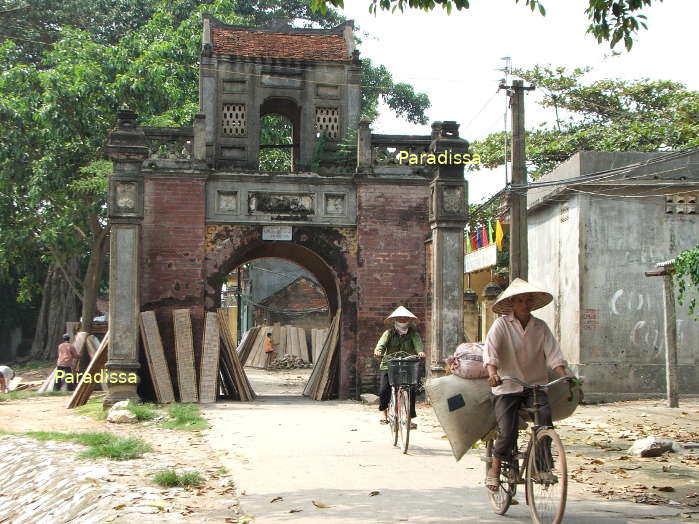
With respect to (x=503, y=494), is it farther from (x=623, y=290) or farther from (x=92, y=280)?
(x=92, y=280)

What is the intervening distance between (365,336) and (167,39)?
13.2 metres

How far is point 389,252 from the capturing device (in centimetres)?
1788

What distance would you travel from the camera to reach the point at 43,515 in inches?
329

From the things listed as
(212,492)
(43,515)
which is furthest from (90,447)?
(212,492)

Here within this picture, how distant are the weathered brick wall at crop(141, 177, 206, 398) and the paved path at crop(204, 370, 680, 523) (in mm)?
3267

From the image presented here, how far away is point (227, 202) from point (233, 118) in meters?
2.46

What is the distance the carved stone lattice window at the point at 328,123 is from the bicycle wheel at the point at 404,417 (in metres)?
9.50

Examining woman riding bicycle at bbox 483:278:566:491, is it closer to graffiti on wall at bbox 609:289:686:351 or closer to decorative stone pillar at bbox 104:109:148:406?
decorative stone pillar at bbox 104:109:148:406

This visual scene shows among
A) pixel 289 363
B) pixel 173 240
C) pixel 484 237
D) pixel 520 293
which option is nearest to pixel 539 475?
pixel 520 293

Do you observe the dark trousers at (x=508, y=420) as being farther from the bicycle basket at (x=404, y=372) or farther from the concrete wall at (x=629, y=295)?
the concrete wall at (x=629, y=295)

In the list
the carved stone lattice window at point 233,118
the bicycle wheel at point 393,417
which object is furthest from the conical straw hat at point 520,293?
the carved stone lattice window at point 233,118

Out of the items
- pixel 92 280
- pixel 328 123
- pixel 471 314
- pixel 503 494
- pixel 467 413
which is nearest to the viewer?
pixel 503 494

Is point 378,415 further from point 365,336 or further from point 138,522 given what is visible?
point 138,522

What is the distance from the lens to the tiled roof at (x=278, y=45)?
19594mm
